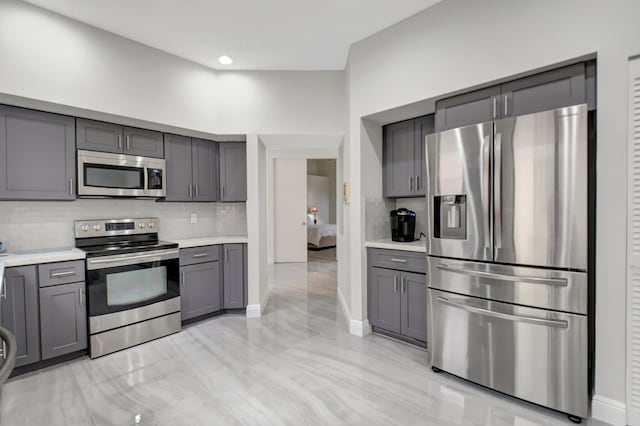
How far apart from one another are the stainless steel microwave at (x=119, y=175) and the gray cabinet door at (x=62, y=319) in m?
0.91

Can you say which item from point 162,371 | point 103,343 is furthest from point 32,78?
point 162,371

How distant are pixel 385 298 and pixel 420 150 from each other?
5.05ft

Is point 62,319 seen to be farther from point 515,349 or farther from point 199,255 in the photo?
point 515,349

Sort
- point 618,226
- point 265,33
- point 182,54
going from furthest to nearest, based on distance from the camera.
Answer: point 182,54 < point 265,33 < point 618,226

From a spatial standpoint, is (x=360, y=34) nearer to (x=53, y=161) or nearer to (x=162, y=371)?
(x=53, y=161)

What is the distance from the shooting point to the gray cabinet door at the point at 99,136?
119 inches

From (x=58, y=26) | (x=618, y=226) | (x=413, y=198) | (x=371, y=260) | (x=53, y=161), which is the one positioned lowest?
(x=371, y=260)

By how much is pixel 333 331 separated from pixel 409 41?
9.65ft

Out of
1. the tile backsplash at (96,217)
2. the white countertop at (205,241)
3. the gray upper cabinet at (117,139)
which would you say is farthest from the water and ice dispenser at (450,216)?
the gray upper cabinet at (117,139)

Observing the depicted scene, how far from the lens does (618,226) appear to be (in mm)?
1911

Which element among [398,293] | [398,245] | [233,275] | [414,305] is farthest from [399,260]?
[233,275]

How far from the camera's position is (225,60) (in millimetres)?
3629

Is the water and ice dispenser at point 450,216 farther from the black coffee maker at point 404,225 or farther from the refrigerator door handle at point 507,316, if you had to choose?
the black coffee maker at point 404,225

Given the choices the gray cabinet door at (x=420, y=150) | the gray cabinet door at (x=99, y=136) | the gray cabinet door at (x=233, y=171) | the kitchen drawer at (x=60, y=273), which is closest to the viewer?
the kitchen drawer at (x=60, y=273)
